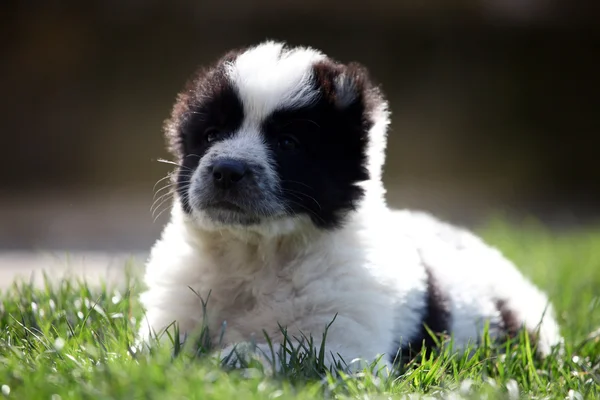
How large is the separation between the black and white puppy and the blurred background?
4442 millimetres

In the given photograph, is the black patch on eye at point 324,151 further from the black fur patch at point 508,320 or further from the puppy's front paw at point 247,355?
the black fur patch at point 508,320

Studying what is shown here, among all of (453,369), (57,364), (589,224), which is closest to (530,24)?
(589,224)

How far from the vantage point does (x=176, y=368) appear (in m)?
2.39

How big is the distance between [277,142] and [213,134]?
0.27m

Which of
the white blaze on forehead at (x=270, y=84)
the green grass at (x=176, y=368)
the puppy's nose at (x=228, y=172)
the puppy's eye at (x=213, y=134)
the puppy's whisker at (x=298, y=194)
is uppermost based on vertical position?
the white blaze on forehead at (x=270, y=84)

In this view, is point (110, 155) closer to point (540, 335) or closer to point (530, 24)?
point (530, 24)

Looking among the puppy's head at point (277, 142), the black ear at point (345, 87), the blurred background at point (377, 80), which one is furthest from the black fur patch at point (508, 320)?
the blurred background at point (377, 80)

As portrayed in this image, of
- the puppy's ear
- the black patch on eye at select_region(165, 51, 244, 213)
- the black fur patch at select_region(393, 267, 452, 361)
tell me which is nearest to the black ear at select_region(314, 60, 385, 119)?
the puppy's ear

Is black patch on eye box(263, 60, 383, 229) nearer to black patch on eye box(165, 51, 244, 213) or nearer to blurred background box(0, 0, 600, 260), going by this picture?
black patch on eye box(165, 51, 244, 213)

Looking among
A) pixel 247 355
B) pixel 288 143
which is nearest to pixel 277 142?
pixel 288 143

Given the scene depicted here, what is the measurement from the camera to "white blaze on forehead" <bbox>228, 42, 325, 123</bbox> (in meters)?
3.16

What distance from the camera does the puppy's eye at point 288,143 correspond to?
3195 mm

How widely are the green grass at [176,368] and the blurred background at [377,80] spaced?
12.9 feet

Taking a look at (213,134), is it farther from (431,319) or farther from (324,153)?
(431,319)
